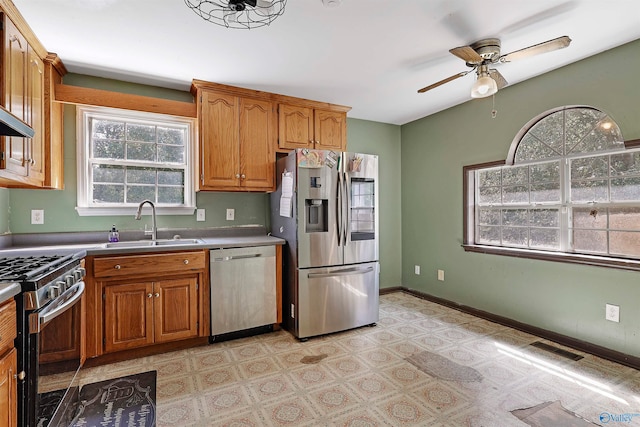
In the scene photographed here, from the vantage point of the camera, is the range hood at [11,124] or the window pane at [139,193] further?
the window pane at [139,193]

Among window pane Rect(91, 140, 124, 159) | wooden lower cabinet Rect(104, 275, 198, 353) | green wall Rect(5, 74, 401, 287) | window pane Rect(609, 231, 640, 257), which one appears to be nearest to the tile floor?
wooden lower cabinet Rect(104, 275, 198, 353)

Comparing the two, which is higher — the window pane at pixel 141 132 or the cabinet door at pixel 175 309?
the window pane at pixel 141 132

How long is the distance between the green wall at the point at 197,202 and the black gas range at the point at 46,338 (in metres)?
1.11

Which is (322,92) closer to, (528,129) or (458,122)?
(458,122)

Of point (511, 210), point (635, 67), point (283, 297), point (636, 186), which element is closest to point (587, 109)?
point (635, 67)

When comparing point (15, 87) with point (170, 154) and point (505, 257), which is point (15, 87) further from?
point (505, 257)

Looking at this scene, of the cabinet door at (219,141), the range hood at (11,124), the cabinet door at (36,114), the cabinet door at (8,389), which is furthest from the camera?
the cabinet door at (219,141)

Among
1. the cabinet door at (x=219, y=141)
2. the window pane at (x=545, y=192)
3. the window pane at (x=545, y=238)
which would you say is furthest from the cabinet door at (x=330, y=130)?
the window pane at (x=545, y=238)

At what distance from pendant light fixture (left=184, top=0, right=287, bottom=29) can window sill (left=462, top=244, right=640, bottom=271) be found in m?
2.90

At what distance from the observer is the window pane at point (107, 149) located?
289 cm

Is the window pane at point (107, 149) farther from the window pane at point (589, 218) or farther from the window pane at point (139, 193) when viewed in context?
the window pane at point (589, 218)

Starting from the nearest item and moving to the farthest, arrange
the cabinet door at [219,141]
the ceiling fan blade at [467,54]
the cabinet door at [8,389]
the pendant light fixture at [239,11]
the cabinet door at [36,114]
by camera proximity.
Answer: the cabinet door at [8,389] < the pendant light fixture at [239,11] < the ceiling fan blade at [467,54] < the cabinet door at [36,114] < the cabinet door at [219,141]

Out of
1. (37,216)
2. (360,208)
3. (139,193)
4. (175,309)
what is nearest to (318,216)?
(360,208)

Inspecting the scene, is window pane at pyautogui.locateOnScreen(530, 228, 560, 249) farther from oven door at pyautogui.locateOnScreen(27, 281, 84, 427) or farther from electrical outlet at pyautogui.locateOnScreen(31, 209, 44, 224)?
electrical outlet at pyautogui.locateOnScreen(31, 209, 44, 224)
